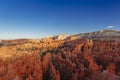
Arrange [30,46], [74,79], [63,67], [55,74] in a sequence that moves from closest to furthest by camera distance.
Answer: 1. [74,79]
2. [55,74]
3. [63,67]
4. [30,46]

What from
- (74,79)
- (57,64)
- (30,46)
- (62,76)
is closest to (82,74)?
(74,79)

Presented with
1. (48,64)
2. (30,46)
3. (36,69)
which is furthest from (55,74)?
(30,46)

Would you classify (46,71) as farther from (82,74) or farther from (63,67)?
(82,74)

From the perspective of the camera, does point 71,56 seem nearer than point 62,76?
No

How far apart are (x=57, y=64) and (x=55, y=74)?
1464 centimetres

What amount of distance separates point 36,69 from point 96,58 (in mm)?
28012

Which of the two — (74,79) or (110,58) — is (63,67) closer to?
(74,79)

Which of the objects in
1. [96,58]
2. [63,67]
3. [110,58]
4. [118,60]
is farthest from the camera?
[96,58]

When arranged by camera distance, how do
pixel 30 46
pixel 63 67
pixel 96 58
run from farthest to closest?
pixel 30 46 < pixel 96 58 < pixel 63 67

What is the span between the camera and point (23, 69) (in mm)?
67062

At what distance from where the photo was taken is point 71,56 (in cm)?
8462

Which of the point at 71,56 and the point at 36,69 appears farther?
the point at 71,56

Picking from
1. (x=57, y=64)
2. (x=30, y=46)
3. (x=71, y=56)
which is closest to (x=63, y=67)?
(x=57, y=64)

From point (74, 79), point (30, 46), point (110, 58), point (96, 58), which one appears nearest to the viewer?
point (74, 79)
